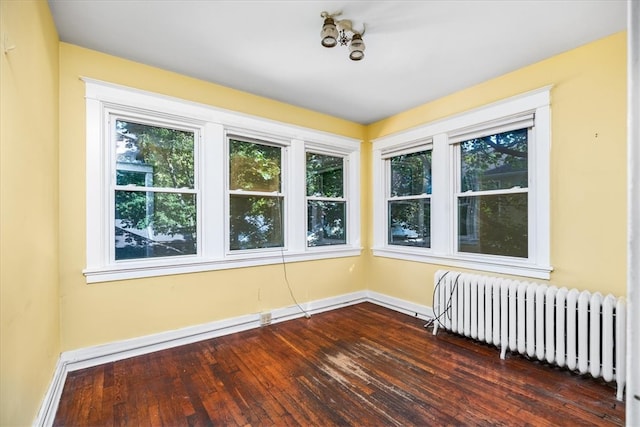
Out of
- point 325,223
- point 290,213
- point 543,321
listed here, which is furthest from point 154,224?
point 543,321

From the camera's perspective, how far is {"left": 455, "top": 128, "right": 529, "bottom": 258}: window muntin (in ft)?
9.43

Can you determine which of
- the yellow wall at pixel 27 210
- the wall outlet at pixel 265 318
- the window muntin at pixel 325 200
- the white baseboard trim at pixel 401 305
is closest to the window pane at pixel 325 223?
the window muntin at pixel 325 200

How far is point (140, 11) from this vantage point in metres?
2.02

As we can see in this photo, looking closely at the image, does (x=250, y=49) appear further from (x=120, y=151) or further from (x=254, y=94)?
(x=120, y=151)

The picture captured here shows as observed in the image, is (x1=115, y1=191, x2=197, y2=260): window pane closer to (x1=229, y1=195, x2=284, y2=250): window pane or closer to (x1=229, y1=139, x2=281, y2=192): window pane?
(x1=229, y1=195, x2=284, y2=250): window pane

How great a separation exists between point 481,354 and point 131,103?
383 centimetres

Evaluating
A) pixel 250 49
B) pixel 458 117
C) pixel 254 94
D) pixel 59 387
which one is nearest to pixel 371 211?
pixel 458 117

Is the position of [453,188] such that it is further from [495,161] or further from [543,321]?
[543,321]

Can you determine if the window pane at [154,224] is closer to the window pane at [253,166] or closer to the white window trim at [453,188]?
the window pane at [253,166]

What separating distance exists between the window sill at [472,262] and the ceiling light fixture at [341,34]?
2316 mm

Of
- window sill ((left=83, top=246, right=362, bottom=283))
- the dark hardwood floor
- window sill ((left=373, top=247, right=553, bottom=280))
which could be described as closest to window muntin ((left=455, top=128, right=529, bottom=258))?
window sill ((left=373, top=247, right=553, bottom=280))

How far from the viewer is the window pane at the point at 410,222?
376 cm

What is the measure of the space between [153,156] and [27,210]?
4.45ft

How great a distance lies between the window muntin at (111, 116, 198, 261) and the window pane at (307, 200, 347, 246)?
1.49 m
